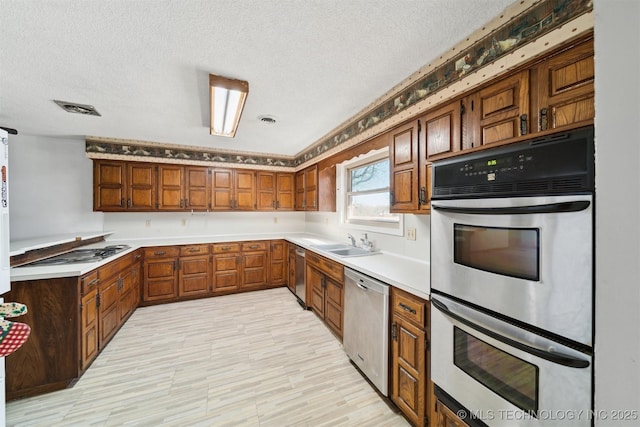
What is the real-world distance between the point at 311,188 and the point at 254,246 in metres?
1.38

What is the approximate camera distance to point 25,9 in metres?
1.21

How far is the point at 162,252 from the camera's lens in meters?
3.57

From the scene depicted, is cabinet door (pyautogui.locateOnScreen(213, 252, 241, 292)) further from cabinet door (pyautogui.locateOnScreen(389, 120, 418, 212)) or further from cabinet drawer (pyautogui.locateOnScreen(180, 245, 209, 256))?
cabinet door (pyautogui.locateOnScreen(389, 120, 418, 212))

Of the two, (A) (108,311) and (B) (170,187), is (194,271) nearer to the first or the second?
(A) (108,311)

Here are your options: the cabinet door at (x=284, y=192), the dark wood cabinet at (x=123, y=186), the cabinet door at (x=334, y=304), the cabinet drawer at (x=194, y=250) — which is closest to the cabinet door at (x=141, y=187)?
the dark wood cabinet at (x=123, y=186)

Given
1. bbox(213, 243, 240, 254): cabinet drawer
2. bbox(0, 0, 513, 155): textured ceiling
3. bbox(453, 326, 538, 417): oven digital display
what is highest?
bbox(0, 0, 513, 155): textured ceiling

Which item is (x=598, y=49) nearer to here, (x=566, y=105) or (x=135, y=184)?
(x=566, y=105)

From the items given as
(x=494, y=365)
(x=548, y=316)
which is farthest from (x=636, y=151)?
(x=494, y=365)

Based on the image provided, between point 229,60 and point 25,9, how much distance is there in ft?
3.13

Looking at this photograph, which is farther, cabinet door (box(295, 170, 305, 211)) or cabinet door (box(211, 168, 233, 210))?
cabinet door (box(295, 170, 305, 211))

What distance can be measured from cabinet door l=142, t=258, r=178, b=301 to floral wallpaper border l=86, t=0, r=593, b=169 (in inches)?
63.4

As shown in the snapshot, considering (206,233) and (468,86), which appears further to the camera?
(206,233)

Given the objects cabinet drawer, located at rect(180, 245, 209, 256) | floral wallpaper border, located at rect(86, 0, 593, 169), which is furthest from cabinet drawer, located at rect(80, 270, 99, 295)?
floral wallpaper border, located at rect(86, 0, 593, 169)

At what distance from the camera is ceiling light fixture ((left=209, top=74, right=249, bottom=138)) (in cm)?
186
